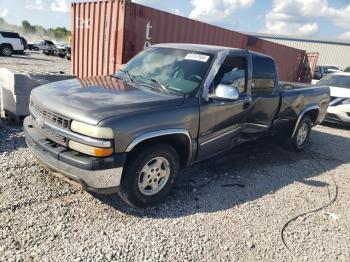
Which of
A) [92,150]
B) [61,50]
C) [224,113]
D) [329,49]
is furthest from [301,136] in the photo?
[329,49]

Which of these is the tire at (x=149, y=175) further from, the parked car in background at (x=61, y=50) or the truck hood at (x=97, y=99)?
the parked car in background at (x=61, y=50)

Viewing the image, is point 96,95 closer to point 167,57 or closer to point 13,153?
point 167,57

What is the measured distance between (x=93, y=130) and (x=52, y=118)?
2.11ft

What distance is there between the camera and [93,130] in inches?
122

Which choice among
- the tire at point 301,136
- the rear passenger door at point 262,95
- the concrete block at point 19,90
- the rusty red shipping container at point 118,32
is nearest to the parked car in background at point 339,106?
the tire at point 301,136

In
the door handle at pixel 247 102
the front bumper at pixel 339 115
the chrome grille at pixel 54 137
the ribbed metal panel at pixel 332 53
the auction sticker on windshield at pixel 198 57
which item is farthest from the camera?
the ribbed metal panel at pixel 332 53

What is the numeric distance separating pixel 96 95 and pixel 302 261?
2.77 metres

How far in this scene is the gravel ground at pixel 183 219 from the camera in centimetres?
309

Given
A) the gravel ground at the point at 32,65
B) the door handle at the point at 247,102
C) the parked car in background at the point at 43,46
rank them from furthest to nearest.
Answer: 1. the parked car in background at the point at 43,46
2. the gravel ground at the point at 32,65
3. the door handle at the point at 247,102

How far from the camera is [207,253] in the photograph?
3197 mm

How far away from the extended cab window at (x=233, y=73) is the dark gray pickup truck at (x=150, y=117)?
0.04 feet

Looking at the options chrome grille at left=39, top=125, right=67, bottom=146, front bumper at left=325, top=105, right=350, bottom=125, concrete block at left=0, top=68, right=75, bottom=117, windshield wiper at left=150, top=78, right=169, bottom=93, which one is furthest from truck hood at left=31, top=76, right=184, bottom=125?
front bumper at left=325, top=105, right=350, bottom=125

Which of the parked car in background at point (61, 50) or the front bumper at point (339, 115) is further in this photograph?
the parked car in background at point (61, 50)

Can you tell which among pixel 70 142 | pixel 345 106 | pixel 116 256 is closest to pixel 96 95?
pixel 70 142
